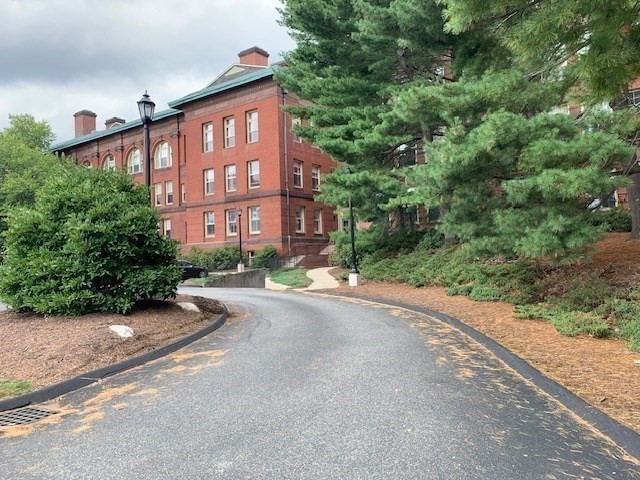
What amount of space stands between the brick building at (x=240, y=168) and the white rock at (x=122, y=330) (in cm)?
2637

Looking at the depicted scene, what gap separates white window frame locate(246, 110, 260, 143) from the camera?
3638 centimetres

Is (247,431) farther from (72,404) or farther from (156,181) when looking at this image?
(156,181)

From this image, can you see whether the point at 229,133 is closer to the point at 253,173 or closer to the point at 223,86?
the point at 223,86

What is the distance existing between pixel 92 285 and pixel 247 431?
20.0 ft

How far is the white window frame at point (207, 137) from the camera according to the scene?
39.2 metres

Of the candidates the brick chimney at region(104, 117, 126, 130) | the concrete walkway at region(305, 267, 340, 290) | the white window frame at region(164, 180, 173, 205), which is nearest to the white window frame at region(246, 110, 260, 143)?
the white window frame at region(164, 180, 173, 205)

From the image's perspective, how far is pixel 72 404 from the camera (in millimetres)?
5020

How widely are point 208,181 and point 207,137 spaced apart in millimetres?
3725

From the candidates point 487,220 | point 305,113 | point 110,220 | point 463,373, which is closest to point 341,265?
point 305,113

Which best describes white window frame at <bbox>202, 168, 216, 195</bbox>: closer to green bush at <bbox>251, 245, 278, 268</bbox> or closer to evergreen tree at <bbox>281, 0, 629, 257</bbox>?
green bush at <bbox>251, 245, 278, 268</bbox>

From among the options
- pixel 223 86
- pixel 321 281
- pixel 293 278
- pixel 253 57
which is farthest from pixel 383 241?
pixel 253 57

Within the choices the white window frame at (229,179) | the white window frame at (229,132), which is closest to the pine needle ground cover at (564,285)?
the white window frame at (229,179)

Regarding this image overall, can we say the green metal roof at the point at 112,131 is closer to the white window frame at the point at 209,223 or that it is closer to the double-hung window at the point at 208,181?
the double-hung window at the point at 208,181

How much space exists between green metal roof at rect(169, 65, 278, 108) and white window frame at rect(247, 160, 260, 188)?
6.13 meters
